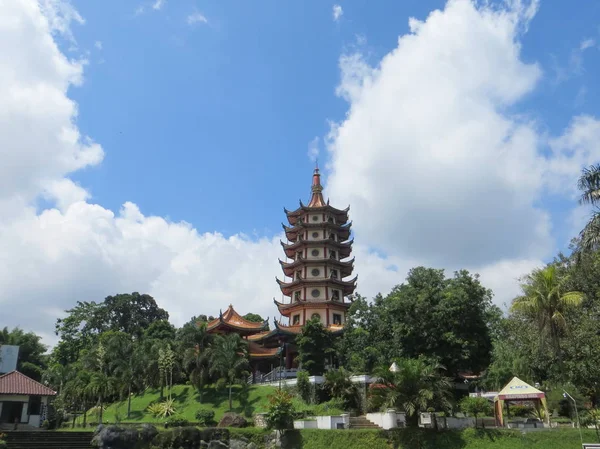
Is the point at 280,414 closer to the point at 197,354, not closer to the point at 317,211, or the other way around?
the point at 197,354

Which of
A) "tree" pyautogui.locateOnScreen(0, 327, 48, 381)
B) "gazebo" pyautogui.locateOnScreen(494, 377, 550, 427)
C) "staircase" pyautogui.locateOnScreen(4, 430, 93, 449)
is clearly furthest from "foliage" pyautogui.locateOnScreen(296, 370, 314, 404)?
"tree" pyautogui.locateOnScreen(0, 327, 48, 381)

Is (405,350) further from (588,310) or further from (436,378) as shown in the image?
(588,310)

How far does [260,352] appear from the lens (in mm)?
44438

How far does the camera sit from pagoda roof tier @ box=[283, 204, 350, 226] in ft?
168

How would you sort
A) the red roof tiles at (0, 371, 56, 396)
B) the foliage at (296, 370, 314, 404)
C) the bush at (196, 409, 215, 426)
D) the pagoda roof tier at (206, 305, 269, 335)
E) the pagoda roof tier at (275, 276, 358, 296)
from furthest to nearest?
the pagoda roof tier at (275, 276, 358, 296)
the pagoda roof tier at (206, 305, 269, 335)
the foliage at (296, 370, 314, 404)
the red roof tiles at (0, 371, 56, 396)
the bush at (196, 409, 215, 426)

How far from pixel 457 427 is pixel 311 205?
31.5 metres

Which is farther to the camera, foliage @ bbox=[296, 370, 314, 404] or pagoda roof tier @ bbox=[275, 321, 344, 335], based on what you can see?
pagoda roof tier @ bbox=[275, 321, 344, 335]

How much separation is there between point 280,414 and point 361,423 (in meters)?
4.57

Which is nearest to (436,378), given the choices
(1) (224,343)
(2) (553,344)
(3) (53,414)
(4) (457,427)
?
(4) (457,427)

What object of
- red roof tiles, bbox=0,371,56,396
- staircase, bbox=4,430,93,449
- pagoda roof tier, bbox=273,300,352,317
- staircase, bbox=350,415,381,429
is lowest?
staircase, bbox=4,430,93,449

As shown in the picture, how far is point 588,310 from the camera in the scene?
2942 cm

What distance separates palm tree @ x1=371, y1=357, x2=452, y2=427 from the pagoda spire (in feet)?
97.8

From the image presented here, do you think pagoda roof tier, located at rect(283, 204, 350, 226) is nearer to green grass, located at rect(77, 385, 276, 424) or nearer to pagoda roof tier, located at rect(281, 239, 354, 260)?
pagoda roof tier, located at rect(281, 239, 354, 260)

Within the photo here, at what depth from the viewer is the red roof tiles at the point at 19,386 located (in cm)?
3173
